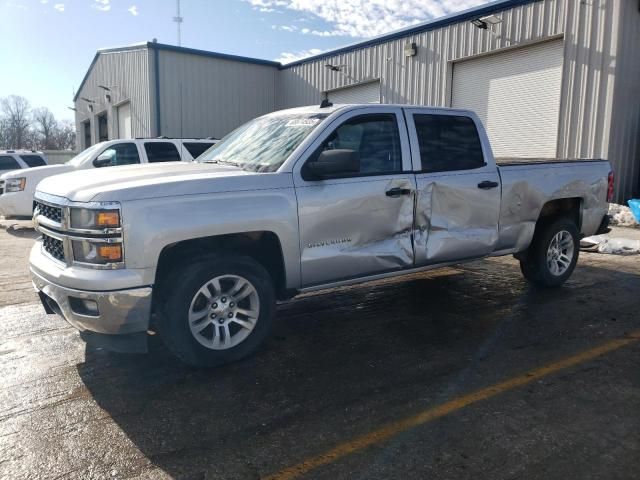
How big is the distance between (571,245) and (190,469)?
553cm

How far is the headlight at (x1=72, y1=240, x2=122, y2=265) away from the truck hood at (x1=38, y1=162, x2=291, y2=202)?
0.30 metres

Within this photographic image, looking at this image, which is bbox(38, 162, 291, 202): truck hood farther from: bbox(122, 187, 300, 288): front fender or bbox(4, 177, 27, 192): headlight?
bbox(4, 177, 27, 192): headlight

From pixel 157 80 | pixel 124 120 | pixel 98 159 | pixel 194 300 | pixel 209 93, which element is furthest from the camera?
pixel 124 120

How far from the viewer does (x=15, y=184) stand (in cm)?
1229

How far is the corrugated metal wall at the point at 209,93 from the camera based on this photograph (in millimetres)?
21391

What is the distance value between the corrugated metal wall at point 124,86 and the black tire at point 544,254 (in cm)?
1776

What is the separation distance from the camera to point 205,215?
4000 millimetres

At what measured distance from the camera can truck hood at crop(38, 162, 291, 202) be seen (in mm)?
3811

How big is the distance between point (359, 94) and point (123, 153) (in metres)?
9.40

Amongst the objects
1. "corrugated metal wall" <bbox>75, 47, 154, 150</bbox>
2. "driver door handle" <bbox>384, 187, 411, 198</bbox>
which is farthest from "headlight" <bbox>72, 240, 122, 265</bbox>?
"corrugated metal wall" <bbox>75, 47, 154, 150</bbox>

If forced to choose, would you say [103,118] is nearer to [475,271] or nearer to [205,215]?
[475,271]

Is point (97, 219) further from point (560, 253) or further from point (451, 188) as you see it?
point (560, 253)

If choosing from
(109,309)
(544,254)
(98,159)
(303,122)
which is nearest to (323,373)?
(109,309)

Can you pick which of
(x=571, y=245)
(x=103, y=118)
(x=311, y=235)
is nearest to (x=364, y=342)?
(x=311, y=235)
